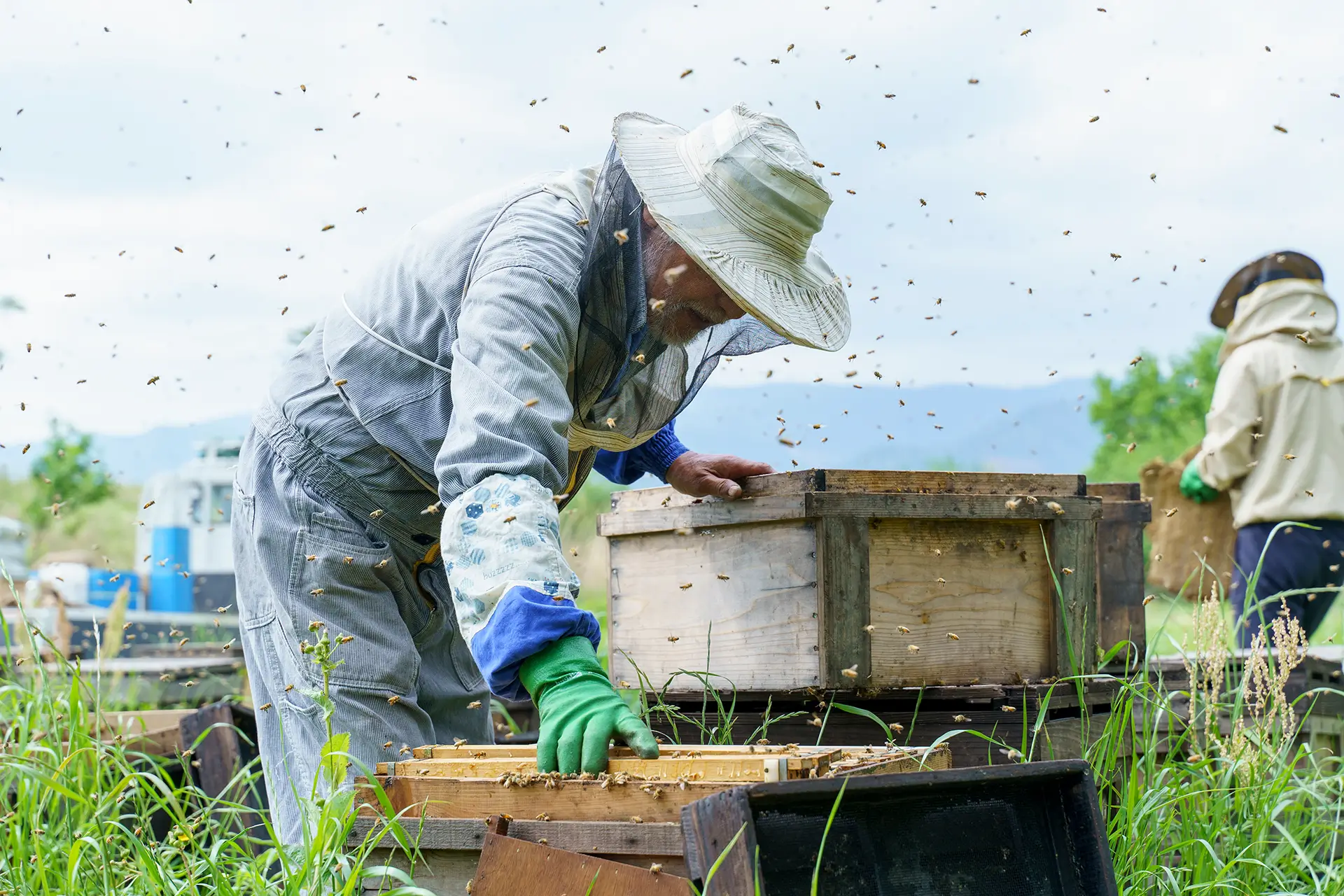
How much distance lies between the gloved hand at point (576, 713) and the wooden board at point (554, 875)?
0.11m

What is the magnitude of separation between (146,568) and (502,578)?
1598cm

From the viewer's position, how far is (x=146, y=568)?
53.0 ft

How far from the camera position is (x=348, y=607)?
2.46m

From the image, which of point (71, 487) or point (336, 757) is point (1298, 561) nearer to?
point (336, 757)

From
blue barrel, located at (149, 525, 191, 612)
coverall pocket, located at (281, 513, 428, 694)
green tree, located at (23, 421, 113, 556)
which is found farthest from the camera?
green tree, located at (23, 421, 113, 556)

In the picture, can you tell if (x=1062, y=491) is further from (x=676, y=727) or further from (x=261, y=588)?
(x=261, y=588)

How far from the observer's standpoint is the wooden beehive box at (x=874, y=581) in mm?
2598

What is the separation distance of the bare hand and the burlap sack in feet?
14.9

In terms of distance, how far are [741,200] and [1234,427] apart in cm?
442

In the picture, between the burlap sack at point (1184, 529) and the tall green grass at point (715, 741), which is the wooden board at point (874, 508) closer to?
the tall green grass at point (715, 741)

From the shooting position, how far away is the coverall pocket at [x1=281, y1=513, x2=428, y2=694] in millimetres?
2414

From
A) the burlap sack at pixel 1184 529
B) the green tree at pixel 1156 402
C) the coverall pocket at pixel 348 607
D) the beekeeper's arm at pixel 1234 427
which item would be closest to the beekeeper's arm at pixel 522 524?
the coverall pocket at pixel 348 607

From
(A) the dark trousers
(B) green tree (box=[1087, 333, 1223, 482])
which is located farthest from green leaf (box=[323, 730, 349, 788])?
(B) green tree (box=[1087, 333, 1223, 482])

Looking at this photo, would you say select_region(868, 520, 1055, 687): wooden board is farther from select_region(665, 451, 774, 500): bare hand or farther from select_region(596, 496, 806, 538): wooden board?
select_region(665, 451, 774, 500): bare hand
